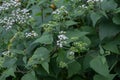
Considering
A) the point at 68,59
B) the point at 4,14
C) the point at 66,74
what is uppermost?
the point at 4,14

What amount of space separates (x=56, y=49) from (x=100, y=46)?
258 mm

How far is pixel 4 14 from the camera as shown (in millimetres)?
2441

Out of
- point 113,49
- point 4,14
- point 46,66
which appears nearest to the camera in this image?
point 46,66

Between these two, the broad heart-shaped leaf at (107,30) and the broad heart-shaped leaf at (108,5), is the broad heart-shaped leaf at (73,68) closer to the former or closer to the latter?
the broad heart-shaped leaf at (107,30)

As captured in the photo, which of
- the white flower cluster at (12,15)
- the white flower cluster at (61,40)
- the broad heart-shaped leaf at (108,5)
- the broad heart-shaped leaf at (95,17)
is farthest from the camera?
the white flower cluster at (12,15)

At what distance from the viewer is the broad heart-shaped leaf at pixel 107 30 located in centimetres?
205

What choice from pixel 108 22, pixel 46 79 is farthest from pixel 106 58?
pixel 46 79

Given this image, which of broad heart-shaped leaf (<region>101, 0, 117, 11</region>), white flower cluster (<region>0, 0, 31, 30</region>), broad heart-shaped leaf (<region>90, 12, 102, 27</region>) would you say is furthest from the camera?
white flower cluster (<region>0, 0, 31, 30</region>)

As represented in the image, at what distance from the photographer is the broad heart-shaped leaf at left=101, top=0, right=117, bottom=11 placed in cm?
207

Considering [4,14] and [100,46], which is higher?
[4,14]

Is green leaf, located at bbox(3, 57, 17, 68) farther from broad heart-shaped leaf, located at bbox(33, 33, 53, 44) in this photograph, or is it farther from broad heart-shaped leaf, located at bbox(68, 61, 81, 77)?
broad heart-shaped leaf, located at bbox(68, 61, 81, 77)

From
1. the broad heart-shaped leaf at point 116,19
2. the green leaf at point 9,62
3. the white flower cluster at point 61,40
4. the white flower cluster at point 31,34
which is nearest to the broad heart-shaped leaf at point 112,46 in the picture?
the broad heart-shaped leaf at point 116,19

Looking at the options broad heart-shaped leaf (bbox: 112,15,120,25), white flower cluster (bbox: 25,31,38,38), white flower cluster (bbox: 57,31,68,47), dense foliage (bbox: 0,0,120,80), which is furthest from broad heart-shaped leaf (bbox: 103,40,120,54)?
white flower cluster (bbox: 25,31,38,38)

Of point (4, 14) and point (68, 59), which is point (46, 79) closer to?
point (68, 59)
